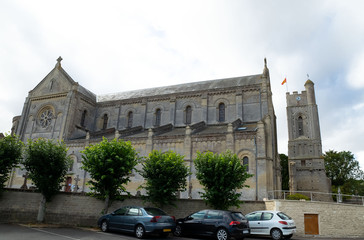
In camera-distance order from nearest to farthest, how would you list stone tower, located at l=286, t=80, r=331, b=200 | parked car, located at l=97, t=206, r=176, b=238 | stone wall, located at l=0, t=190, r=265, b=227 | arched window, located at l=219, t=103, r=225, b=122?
1. parked car, located at l=97, t=206, r=176, b=238
2. stone wall, located at l=0, t=190, r=265, b=227
3. arched window, located at l=219, t=103, r=225, b=122
4. stone tower, located at l=286, t=80, r=331, b=200

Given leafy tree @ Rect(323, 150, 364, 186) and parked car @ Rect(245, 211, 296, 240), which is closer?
parked car @ Rect(245, 211, 296, 240)

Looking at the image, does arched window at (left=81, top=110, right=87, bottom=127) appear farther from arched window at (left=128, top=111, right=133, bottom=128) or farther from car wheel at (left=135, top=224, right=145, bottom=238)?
car wheel at (left=135, top=224, right=145, bottom=238)

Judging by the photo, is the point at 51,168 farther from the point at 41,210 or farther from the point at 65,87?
the point at 65,87

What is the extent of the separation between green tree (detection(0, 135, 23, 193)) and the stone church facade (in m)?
7.06

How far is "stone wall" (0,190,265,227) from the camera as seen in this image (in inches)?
661

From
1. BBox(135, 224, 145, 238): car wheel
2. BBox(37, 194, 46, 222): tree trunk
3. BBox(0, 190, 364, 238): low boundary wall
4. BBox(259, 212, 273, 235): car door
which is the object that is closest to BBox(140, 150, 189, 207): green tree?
BBox(0, 190, 364, 238): low boundary wall

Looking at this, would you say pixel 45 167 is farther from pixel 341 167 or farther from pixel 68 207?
pixel 341 167

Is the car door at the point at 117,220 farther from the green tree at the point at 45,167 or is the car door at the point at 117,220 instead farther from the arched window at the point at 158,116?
the arched window at the point at 158,116

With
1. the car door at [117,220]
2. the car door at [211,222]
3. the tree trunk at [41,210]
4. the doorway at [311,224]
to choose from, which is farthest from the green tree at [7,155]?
the doorway at [311,224]

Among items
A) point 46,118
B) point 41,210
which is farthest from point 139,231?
point 46,118

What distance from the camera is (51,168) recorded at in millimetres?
18391

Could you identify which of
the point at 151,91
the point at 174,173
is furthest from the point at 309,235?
the point at 151,91

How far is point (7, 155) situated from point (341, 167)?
2072 inches

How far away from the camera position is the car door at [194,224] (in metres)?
12.4
